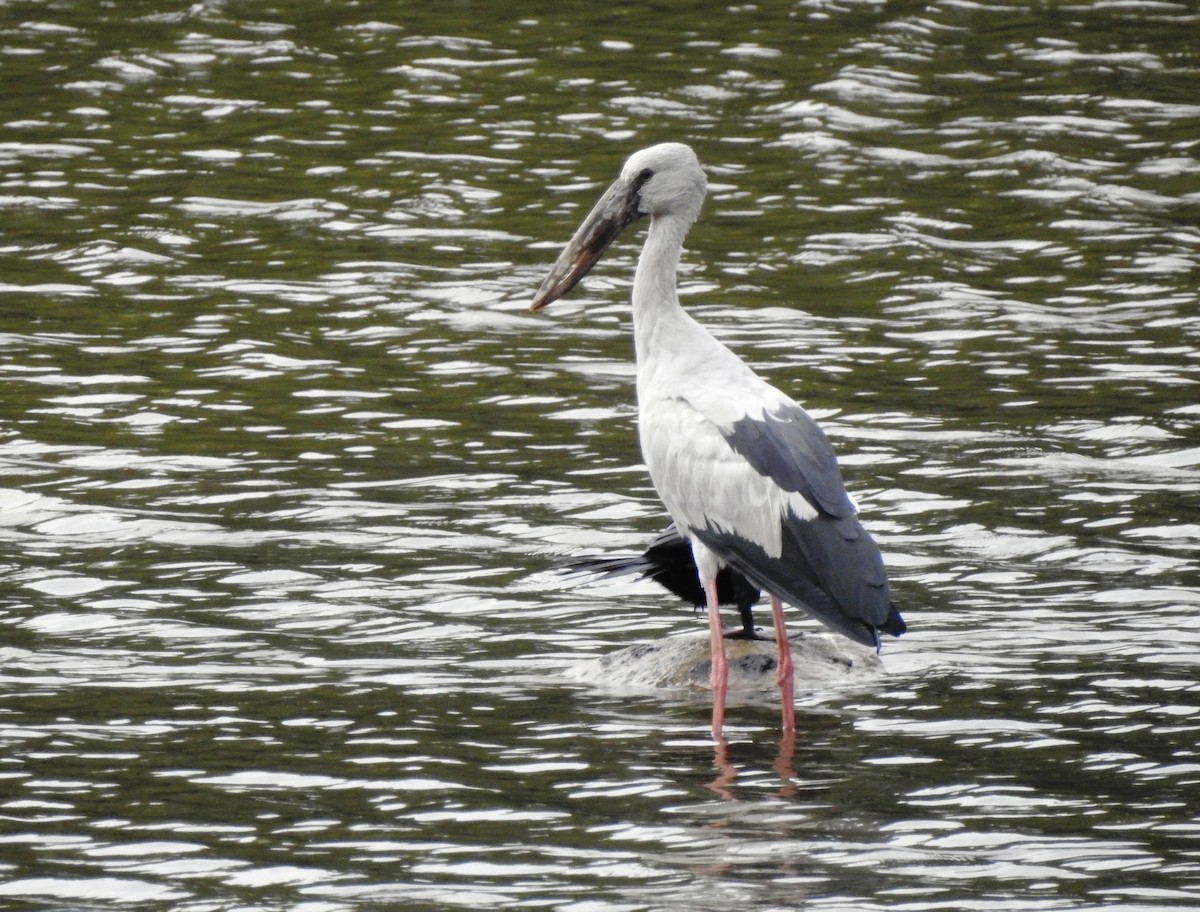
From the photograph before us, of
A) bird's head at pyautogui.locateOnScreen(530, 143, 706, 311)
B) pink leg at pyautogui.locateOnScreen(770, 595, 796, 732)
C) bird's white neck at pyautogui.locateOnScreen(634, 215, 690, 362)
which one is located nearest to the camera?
pink leg at pyautogui.locateOnScreen(770, 595, 796, 732)

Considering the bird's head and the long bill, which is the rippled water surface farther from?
the bird's head

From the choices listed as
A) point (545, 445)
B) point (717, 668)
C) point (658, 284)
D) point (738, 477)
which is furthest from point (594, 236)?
point (545, 445)

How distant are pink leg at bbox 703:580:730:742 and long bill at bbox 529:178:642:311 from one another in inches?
67.4

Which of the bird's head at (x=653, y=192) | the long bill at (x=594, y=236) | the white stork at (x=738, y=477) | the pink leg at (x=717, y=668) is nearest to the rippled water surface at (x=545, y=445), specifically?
the pink leg at (x=717, y=668)

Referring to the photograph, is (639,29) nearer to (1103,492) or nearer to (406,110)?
(406,110)

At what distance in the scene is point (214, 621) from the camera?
370 inches

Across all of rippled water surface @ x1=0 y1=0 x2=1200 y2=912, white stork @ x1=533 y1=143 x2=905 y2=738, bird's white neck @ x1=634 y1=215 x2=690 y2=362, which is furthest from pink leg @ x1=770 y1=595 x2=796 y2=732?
bird's white neck @ x1=634 y1=215 x2=690 y2=362

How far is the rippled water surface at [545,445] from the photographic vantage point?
6.95m

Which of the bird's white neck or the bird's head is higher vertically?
the bird's head

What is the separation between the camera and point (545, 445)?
12008 mm

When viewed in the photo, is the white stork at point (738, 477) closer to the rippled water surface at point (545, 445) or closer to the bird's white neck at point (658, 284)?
the bird's white neck at point (658, 284)

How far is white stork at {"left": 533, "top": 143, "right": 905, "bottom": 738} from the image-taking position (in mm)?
7898

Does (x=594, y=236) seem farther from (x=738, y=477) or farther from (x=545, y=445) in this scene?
(x=545, y=445)

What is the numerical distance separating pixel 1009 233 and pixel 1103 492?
5.45 metres
